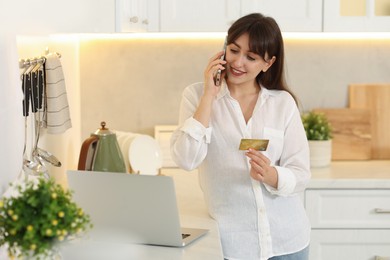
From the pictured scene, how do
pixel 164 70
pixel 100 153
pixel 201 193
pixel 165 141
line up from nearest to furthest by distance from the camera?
pixel 100 153, pixel 201 193, pixel 165 141, pixel 164 70

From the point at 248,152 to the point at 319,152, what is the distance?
1091 mm

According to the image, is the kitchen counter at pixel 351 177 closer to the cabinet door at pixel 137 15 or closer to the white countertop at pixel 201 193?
the white countertop at pixel 201 193

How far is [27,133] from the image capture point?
8.04ft

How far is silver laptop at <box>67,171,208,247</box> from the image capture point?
2.08 metres

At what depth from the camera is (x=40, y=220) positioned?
1413 mm

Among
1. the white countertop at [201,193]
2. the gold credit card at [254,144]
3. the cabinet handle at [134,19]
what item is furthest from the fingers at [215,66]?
the cabinet handle at [134,19]

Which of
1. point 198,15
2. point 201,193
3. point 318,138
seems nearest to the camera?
point 201,193

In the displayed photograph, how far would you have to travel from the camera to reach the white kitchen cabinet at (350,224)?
317cm

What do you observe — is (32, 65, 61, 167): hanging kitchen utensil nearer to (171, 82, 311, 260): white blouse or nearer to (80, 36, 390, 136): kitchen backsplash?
(171, 82, 311, 260): white blouse

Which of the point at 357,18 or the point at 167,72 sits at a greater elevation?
the point at 357,18

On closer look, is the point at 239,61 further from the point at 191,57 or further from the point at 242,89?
the point at 191,57

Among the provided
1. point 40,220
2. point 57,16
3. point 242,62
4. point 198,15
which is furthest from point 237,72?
point 40,220

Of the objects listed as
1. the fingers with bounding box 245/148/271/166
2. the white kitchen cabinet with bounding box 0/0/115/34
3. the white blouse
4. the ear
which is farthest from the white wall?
the ear

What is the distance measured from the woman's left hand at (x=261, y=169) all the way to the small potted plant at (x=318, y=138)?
1031mm
